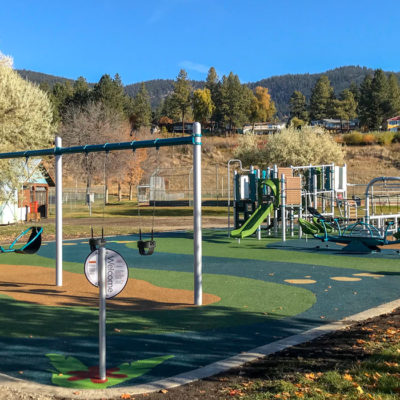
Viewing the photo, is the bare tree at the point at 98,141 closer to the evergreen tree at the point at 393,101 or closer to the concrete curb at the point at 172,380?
the concrete curb at the point at 172,380

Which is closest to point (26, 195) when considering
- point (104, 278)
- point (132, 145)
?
point (132, 145)

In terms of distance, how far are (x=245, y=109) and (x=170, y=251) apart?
377ft

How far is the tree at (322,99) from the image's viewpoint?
132125 mm

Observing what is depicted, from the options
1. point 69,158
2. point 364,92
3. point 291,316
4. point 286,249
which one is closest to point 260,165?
point 69,158

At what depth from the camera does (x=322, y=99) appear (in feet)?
439

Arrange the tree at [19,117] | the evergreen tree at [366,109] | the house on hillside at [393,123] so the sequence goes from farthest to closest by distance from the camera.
Answer: the house on hillside at [393,123]
the evergreen tree at [366,109]
the tree at [19,117]

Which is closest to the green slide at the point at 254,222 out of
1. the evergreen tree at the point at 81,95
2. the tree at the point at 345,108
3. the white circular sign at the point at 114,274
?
the white circular sign at the point at 114,274

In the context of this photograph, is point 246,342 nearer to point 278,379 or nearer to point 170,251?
point 278,379

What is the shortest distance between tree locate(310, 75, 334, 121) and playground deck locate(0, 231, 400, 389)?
122 m

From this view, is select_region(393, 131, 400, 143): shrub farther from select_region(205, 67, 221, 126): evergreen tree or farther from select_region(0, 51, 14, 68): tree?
select_region(0, 51, 14, 68): tree

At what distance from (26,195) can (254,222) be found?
1961 centimetres

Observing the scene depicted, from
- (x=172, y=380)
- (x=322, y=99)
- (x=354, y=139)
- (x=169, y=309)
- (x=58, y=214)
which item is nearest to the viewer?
(x=172, y=380)

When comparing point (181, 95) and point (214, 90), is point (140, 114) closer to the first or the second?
point (181, 95)

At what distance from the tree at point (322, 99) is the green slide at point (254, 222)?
11701cm
